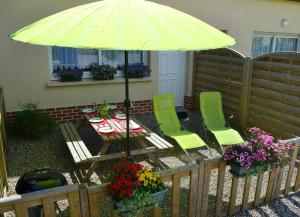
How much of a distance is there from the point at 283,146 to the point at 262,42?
22.7 feet

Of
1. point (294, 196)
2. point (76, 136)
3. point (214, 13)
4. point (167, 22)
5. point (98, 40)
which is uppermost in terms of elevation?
point (214, 13)

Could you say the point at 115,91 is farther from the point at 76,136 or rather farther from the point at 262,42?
the point at 262,42

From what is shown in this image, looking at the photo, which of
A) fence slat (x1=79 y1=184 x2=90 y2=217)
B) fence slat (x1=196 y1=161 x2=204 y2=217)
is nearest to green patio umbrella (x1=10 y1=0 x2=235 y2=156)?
fence slat (x1=79 y1=184 x2=90 y2=217)

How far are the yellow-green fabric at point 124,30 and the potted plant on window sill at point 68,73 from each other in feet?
13.9

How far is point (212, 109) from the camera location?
659 centimetres

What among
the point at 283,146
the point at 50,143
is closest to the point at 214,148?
the point at 283,146

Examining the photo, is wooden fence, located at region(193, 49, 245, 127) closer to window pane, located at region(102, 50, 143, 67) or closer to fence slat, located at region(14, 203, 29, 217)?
window pane, located at region(102, 50, 143, 67)

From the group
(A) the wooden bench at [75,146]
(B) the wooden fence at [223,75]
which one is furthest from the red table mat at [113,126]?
(B) the wooden fence at [223,75]

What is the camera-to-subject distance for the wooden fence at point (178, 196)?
2.34m

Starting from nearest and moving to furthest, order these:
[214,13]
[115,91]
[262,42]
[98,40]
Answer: [98,40] → [115,91] → [214,13] → [262,42]

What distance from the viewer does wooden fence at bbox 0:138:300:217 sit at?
2335 millimetres

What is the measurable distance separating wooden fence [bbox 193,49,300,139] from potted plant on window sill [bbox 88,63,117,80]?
108 inches

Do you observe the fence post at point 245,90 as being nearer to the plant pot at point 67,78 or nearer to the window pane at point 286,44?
the window pane at point 286,44

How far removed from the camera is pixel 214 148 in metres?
5.77
